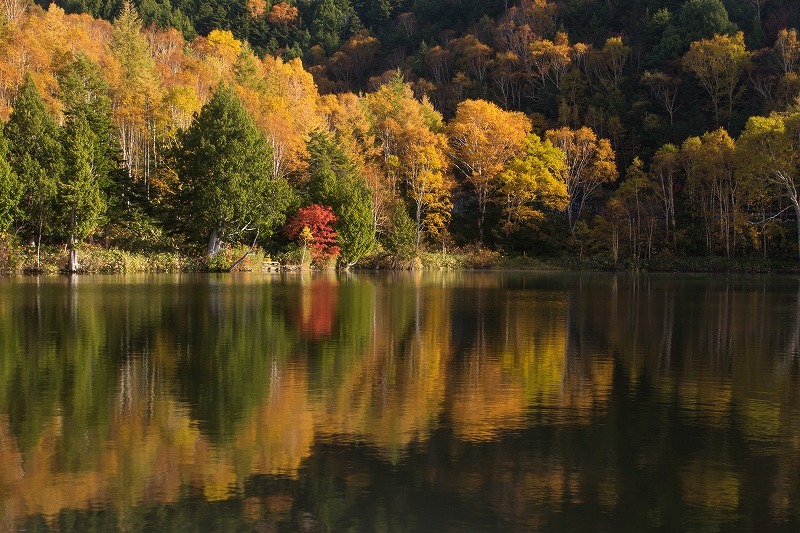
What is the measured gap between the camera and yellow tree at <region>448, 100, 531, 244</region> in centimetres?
7038

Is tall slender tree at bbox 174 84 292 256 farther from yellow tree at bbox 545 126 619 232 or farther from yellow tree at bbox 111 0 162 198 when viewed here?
yellow tree at bbox 545 126 619 232

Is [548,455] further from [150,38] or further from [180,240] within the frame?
[150,38]

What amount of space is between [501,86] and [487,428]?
86.2 metres

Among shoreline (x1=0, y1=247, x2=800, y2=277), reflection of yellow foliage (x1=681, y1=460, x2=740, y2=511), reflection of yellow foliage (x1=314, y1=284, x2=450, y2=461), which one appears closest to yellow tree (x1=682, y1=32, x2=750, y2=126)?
shoreline (x1=0, y1=247, x2=800, y2=277)

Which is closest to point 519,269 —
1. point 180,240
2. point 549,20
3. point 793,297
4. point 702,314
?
point 180,240

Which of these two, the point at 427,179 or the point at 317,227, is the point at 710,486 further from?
the point at 427,179

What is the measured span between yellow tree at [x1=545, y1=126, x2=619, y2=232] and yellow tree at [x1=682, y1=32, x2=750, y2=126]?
12923 mm

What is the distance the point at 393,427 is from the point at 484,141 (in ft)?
206

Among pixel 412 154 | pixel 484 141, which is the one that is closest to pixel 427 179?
pixel 412 154

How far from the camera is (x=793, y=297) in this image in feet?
109

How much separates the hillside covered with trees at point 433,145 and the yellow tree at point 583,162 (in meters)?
0.26

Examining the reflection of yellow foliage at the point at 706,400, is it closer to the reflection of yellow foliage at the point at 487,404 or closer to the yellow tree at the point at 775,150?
the reflection of yellow foliage at the point at 487,404

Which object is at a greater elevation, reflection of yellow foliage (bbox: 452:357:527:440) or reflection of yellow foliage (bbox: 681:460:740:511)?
reflection of yellow foliage (bbox: 452:357:527:440)

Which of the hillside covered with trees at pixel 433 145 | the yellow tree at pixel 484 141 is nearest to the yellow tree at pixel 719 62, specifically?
the hillside covered with trees at pixel 433 145
